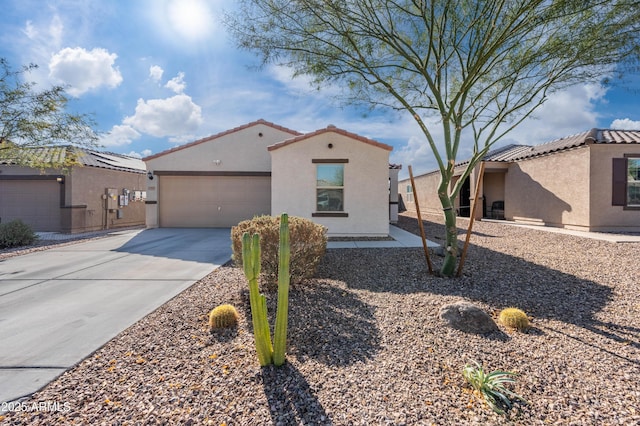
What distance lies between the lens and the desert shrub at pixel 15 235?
385 inches

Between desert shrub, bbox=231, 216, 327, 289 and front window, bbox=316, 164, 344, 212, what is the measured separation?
16.5 feet

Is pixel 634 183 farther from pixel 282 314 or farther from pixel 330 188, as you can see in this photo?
pixel 282 314

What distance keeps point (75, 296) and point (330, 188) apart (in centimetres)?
742

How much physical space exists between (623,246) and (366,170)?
748cm

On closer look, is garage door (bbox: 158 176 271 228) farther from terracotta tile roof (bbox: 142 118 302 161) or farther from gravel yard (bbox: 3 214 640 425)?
gravel yard (bbox: 3 214 640 425)

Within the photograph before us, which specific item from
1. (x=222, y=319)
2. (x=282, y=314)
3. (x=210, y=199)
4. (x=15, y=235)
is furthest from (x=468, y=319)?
(x=15, y=235)

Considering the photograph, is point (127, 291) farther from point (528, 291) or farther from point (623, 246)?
point (623, 246)

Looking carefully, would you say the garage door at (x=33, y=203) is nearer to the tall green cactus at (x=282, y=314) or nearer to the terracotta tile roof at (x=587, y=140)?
the tall green cactus at (x=282, y=314)

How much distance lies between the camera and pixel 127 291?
5.14 m

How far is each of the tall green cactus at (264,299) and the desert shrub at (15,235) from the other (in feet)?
38.6

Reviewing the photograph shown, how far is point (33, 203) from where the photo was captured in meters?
13.3

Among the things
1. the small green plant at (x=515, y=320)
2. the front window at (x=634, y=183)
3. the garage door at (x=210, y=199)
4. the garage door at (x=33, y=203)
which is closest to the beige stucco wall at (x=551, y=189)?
the front window at (x=634, y=183)

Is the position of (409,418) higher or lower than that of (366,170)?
lower

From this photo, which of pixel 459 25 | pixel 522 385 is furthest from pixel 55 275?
pixel 459 25
